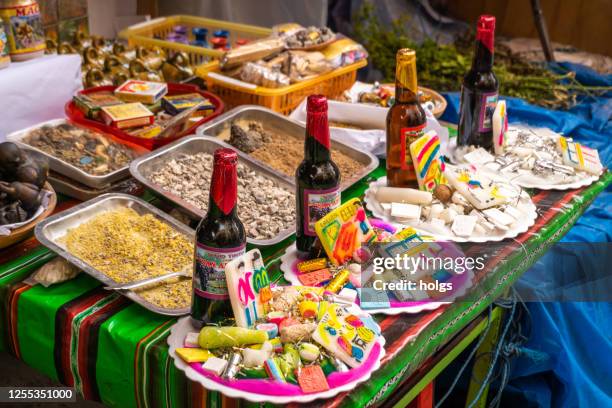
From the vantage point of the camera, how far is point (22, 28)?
198 cm

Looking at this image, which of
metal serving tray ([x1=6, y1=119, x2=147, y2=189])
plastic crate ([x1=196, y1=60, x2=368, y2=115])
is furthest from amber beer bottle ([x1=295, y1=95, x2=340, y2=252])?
plastic crate ([x1=196, y1=60, x2=368, y2=115])

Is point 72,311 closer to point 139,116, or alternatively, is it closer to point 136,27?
point 139,116

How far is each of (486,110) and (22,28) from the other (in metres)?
1.33

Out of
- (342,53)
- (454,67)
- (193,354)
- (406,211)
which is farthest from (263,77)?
(454,67)

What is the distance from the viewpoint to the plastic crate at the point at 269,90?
7.26 ft

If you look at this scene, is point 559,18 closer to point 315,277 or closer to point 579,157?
point 579,157

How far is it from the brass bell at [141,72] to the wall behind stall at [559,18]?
8.35 feet

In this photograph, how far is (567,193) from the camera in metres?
1.84

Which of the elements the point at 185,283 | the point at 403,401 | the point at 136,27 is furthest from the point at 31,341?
the point at 136,27

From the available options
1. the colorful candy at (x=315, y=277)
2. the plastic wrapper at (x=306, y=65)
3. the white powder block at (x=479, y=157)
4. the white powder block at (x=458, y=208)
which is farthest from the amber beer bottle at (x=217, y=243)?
the plastic wrapper at (x=306, y=65)

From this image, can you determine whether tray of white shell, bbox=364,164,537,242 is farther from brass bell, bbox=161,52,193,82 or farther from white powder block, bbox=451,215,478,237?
brass bell, bbox=161,52,193,82

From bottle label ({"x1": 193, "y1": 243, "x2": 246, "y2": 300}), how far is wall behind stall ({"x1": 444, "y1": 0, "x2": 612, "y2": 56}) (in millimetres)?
3614

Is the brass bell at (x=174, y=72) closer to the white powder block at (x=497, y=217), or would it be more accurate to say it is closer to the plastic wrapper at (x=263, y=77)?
the plastic wrapper at (x=263, y=77)

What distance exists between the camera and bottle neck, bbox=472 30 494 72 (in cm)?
183
